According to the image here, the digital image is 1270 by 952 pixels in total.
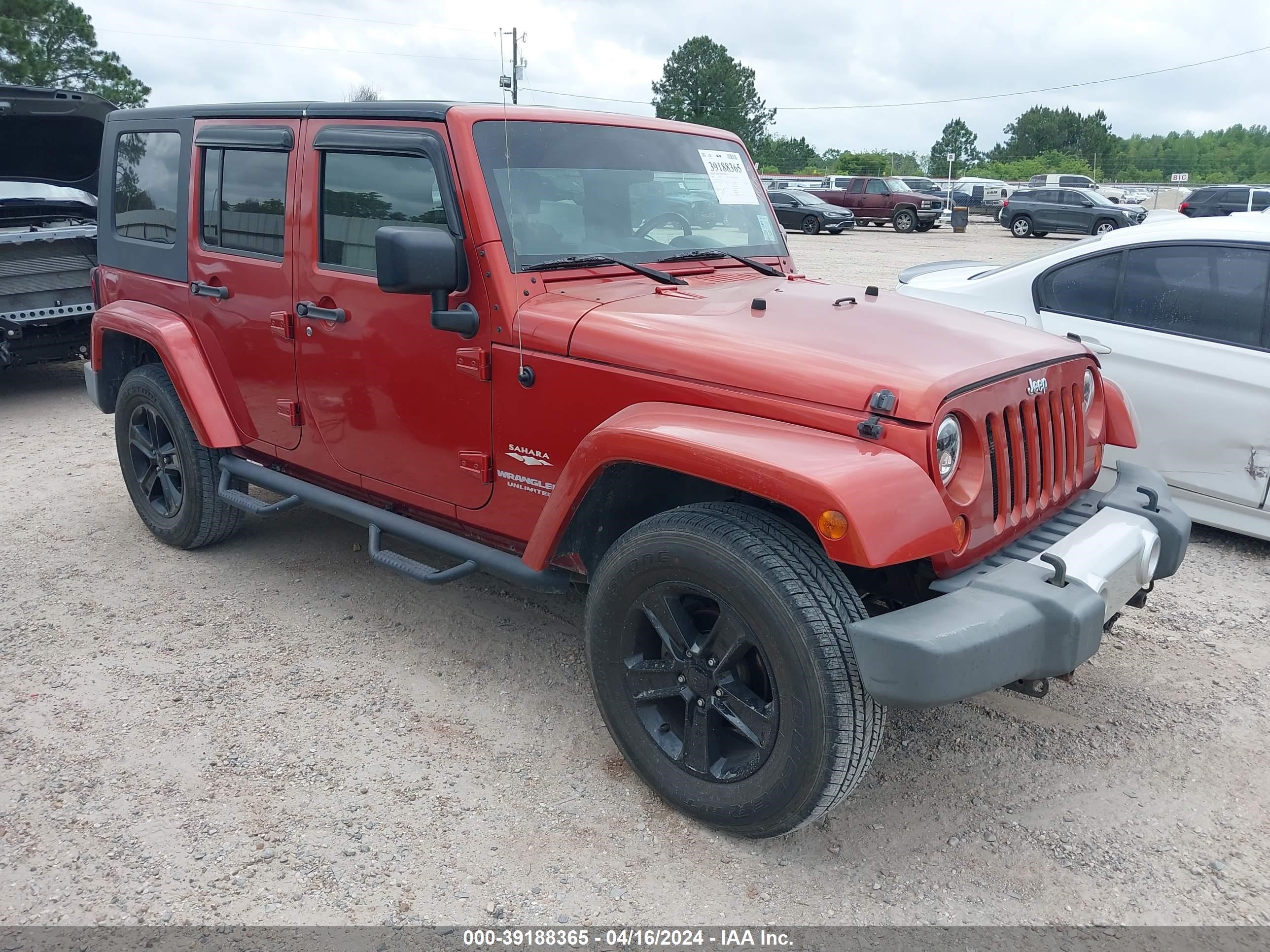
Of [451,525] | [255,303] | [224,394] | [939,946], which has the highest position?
[255,303]

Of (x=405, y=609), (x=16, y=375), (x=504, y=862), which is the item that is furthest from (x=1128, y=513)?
(x=16, y=375)

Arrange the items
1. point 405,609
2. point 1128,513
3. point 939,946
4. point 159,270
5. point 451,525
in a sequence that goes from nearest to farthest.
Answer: point 939,946 → point 1128,513 → point 451,525 → point 405,609 → point 159,270

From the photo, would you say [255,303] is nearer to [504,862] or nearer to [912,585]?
[504,862]

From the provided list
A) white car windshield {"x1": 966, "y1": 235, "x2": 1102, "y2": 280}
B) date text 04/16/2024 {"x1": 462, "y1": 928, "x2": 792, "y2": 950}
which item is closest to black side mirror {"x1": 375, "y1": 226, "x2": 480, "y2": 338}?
date text 04/16/2024 {"x1": 462, "y1": 928, "x2": 792, "y2": 950}

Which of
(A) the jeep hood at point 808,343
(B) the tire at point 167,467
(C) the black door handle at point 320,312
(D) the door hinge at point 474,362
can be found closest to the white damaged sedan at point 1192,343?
(A) the jeep hood at point 808,343

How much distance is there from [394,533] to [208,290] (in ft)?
4.84

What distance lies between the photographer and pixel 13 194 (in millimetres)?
8133

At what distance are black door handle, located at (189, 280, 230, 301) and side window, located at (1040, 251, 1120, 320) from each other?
413 centimetres

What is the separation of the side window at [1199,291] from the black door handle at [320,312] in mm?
3876

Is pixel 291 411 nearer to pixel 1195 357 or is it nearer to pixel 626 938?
pixel 626 938

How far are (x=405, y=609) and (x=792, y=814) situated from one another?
2.25 metres

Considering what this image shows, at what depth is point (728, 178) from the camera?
404 centimetres

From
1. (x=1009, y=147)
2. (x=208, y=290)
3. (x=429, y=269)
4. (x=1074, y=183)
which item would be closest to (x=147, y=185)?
(x=208, y=290)

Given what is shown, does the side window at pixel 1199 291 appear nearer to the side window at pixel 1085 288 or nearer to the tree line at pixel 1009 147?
the side window at pixel 1085 288
